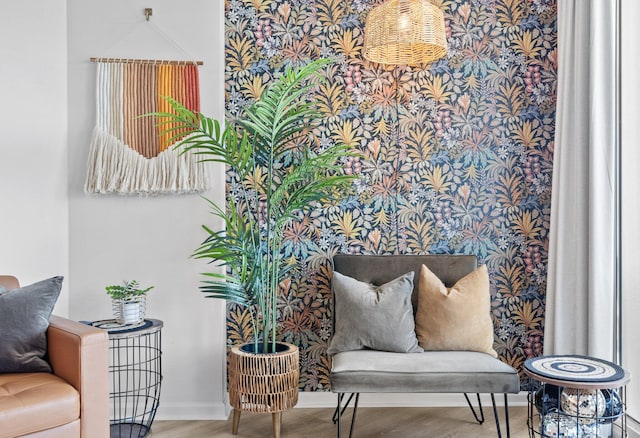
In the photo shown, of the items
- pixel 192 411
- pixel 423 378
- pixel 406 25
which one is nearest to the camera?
pixel 423 378

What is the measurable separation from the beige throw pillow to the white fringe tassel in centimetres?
145

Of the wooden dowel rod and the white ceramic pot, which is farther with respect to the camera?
the wooden dowel rod

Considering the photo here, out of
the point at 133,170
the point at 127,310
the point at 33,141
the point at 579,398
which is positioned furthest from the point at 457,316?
the point at 33,141

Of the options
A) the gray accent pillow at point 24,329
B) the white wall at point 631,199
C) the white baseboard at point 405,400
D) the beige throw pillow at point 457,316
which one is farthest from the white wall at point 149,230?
the white wall at point 631,199

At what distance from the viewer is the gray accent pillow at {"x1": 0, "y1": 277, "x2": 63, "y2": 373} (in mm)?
2283

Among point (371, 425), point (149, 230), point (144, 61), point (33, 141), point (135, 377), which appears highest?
point (144, 61)

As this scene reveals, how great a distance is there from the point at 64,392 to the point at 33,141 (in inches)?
61.1

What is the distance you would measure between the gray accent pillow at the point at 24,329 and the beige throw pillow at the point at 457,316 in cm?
184

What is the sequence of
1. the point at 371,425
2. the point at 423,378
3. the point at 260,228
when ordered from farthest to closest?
the point at 260,228 → the point at 371,425 → the point at 423,378

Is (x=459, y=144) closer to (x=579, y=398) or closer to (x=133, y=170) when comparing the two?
(x=579, y=398)

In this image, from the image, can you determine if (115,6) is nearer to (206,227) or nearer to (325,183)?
(206,227)

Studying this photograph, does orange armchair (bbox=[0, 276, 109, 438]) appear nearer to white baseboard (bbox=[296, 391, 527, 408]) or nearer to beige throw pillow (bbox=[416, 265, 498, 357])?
white baseboard (bbox=[296, 391, 527, 408])

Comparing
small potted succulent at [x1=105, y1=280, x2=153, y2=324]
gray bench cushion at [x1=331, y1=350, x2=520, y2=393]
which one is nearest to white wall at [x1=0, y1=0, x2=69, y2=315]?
small potted succulent at [x1=105, y1=280, x2=153, y2=324]

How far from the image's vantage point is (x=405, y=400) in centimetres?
324
